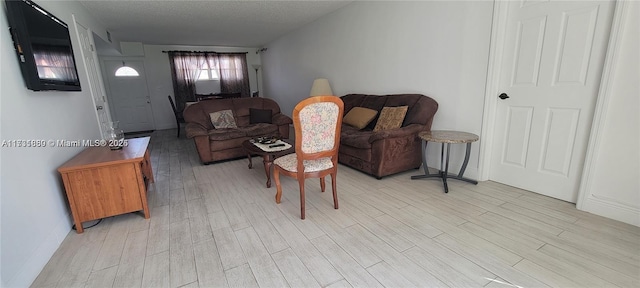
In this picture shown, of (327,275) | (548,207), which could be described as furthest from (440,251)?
(548,207)

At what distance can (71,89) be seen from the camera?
2322 millimetres

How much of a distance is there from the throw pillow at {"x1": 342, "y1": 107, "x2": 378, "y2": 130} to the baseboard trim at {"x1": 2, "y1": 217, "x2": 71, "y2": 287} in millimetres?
3081

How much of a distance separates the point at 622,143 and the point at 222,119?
14.9 feet

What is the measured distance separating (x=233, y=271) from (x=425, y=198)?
1785 mm

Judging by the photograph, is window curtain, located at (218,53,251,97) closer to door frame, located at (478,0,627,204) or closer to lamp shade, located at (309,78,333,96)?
lamp shade, located at (309,78,333,96)

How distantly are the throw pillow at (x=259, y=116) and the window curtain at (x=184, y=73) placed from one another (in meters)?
3.58

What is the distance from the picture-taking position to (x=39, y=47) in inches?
74.1

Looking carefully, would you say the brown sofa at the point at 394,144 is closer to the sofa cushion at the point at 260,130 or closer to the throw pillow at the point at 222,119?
the sofa cushion at the point at 260,130

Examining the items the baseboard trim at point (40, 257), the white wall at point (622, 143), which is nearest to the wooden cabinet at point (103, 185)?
the baseboard trim at point (40, 257)

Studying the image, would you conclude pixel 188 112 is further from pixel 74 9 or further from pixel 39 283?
pixel 39 283

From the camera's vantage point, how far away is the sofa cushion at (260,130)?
4.04 metres

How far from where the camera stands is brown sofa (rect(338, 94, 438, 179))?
284 cm

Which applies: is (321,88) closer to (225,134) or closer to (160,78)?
(225,134)

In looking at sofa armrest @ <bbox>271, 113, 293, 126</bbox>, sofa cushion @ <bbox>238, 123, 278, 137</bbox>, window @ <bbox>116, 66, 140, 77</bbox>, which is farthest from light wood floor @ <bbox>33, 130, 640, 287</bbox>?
window @ <bbox>116, 66, 140, 77</bbox>
